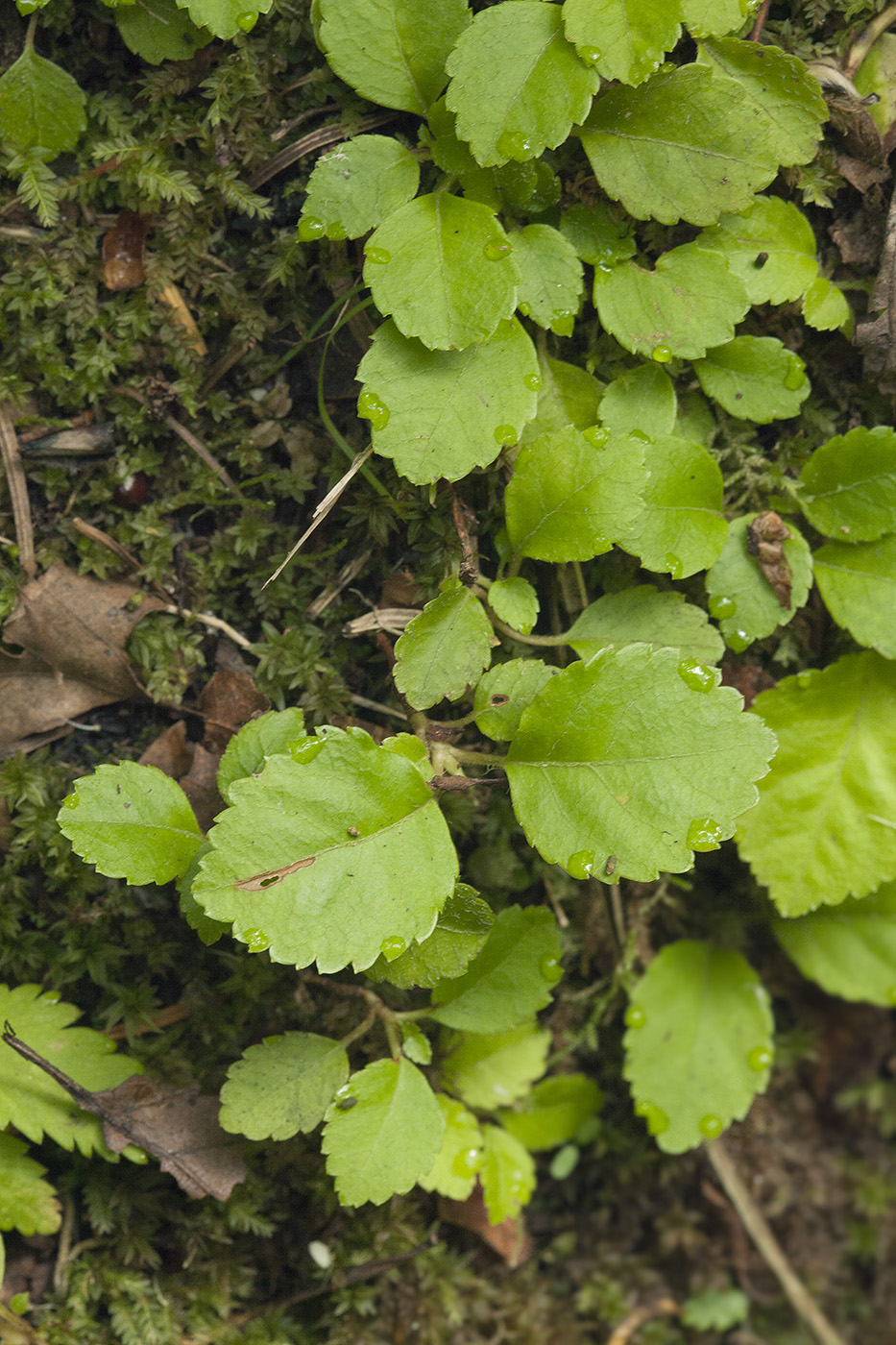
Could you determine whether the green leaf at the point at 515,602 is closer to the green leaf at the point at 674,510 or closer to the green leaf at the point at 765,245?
the green leaf at the point at 674,510

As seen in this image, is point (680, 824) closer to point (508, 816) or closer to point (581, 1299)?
point (508, 816)

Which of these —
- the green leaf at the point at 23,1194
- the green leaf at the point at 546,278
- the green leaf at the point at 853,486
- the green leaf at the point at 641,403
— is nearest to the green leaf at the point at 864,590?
the green leaf at the point at 853,486

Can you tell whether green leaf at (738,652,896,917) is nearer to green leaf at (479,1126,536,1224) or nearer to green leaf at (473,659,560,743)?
green leaf at (473,659,560,743)

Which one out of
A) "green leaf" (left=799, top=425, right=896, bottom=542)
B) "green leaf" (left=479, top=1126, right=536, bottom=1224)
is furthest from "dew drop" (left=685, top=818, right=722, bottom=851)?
"green leaf" (left=479, top=1126, right=536, bottom=1224)

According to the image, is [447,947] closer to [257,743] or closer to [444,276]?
[257,743]

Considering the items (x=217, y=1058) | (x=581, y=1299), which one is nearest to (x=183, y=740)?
(x=217, y=1058)
